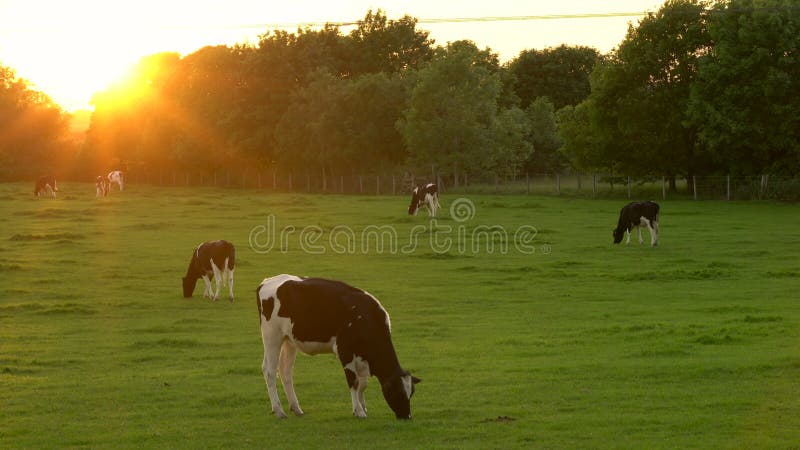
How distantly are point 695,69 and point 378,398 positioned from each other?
56.8 m

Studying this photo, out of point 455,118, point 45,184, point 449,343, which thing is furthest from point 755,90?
point 45,184

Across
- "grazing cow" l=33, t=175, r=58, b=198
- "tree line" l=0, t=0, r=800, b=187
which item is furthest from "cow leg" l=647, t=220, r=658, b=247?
"grazing cow" l=33, t=175, r=58, b=198

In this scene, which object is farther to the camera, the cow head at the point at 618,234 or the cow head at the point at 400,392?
the cow head at the point at 618,234

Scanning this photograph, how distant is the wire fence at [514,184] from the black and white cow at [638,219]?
22.7m

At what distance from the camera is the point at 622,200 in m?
67.0

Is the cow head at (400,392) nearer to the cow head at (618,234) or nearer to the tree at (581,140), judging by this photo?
the cow head at (618,234)

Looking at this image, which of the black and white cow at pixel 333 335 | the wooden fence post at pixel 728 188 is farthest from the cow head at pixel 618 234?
the black and white cow at pixel 333 335

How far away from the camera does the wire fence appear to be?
64.3 metres

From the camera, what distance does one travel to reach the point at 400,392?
14.6m

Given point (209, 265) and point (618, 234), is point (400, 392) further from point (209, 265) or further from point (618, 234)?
point (618, 234)

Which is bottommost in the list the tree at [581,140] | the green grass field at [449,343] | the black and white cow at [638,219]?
the green grass field at [449,343]

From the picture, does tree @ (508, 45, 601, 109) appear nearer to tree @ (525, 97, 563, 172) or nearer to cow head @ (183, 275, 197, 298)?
tree @ (525, 97, 563, 172)

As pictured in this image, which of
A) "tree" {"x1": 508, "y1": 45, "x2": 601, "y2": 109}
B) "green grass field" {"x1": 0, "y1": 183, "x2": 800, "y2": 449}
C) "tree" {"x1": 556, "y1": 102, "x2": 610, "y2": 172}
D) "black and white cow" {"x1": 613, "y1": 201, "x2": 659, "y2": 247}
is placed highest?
"tree" {"x1": 508, "y1": 45, "x2": 601, "y2": 109}

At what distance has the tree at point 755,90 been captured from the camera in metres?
63.1
